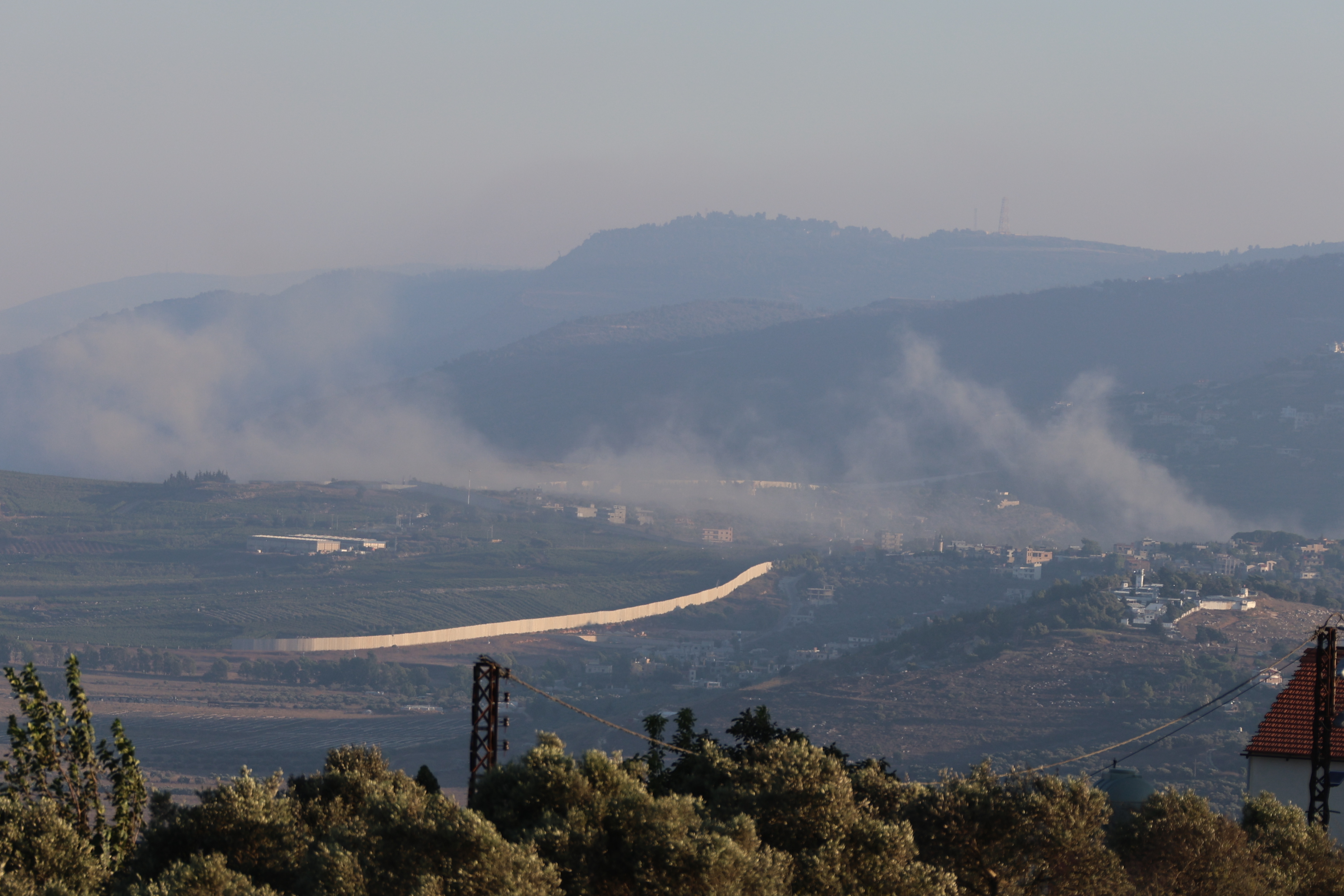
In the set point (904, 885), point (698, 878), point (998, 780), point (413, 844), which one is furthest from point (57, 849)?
point (998, 780)

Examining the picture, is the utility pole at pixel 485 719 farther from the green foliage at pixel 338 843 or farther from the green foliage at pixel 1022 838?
the green foliage at pixel 1022 838

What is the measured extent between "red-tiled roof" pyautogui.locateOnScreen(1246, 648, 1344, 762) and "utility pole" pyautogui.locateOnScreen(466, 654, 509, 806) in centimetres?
2014

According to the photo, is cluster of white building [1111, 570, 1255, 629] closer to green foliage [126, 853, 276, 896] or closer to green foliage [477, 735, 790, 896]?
green foliage [477, 735, 790, 896]

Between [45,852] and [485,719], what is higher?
[485,719]

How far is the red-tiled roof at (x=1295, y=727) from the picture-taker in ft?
132

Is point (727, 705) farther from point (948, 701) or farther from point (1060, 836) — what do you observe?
point (1060, 836)

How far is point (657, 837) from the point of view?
2488cm

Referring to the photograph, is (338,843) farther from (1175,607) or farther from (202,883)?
(1175,607)

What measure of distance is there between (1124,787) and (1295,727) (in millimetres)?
5645

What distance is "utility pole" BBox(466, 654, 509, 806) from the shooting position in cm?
2978

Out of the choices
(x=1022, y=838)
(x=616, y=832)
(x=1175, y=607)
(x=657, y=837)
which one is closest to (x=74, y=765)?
(x=616, y=832)

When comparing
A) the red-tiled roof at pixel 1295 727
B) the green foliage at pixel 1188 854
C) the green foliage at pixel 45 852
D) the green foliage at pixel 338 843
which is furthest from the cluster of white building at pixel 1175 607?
the green foliage at pixel 45 852

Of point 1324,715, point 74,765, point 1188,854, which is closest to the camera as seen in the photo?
point 1188,854

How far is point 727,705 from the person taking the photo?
17125cm
